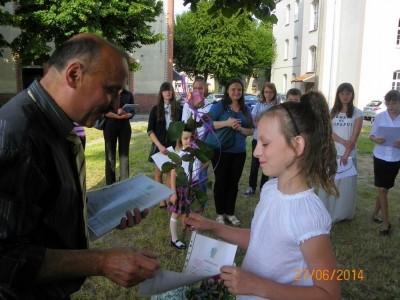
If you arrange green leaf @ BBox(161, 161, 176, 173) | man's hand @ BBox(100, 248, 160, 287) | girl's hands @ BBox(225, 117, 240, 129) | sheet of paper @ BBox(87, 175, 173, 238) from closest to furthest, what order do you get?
1. man's hand @ BBox(100, 248, 160, 287)
2. sheet of paper @ BBox(87, 175, 173, 238)
3. green leaf @ BBox(161, 161, 176, 173)
4. girl's hands @ BBox(225, 117, 240, 129)

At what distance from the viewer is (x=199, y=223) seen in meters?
2.02

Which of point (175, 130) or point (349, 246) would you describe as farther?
point (349, 246)

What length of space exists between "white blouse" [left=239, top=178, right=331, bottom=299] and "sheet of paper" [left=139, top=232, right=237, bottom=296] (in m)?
0.12

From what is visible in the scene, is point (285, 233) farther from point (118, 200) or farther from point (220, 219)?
point (220, 219)

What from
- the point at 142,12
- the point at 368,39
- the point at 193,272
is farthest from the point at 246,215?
the point at 368,39

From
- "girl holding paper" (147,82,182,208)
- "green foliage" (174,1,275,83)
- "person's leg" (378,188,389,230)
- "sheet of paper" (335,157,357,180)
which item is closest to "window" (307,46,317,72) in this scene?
"green foliage" (174,1,275,83)

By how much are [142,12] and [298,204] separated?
17.8 meters

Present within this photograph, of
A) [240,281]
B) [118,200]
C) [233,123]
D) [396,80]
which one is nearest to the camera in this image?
[240,281]

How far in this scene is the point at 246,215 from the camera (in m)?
5.63

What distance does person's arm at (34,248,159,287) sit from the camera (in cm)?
129

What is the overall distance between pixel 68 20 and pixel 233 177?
1321 centimetres

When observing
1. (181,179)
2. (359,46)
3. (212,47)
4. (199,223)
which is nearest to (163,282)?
(199,223)

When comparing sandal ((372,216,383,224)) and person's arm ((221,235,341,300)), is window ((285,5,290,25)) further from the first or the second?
person's arm ((221,235,341,300))

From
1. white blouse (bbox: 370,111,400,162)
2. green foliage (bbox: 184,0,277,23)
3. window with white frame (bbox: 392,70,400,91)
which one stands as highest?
green foliage (bbox: 184,0,277,23)
